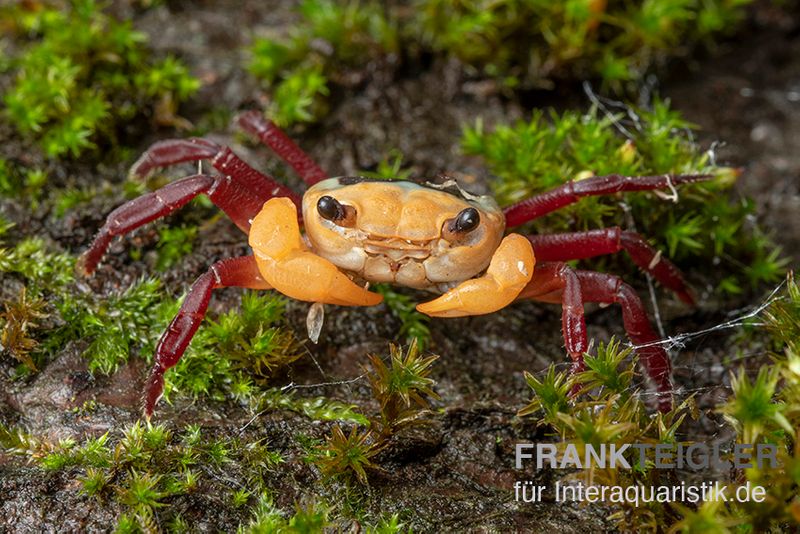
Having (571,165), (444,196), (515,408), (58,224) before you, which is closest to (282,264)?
(444,196)

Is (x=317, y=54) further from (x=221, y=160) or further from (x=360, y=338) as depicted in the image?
(x=360, y=338)

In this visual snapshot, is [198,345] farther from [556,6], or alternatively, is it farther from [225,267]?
[556,6]

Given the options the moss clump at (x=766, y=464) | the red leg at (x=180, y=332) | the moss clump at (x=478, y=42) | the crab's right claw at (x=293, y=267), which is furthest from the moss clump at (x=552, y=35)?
the moss clump at (x=766, y=464)

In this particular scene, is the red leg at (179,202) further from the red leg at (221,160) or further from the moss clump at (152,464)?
the moss clump at (152,464)

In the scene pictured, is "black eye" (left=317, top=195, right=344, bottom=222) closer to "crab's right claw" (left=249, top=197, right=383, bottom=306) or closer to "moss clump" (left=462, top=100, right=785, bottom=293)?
"crab's right claw" (left=249, top=197, right=383, bottom=306)

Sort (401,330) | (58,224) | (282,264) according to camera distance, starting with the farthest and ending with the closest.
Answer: (58,224) → (401,330) → (282,264)

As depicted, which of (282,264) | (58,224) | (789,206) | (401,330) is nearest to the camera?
(282,264)

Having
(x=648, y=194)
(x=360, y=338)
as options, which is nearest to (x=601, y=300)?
(x=648, y=194)
